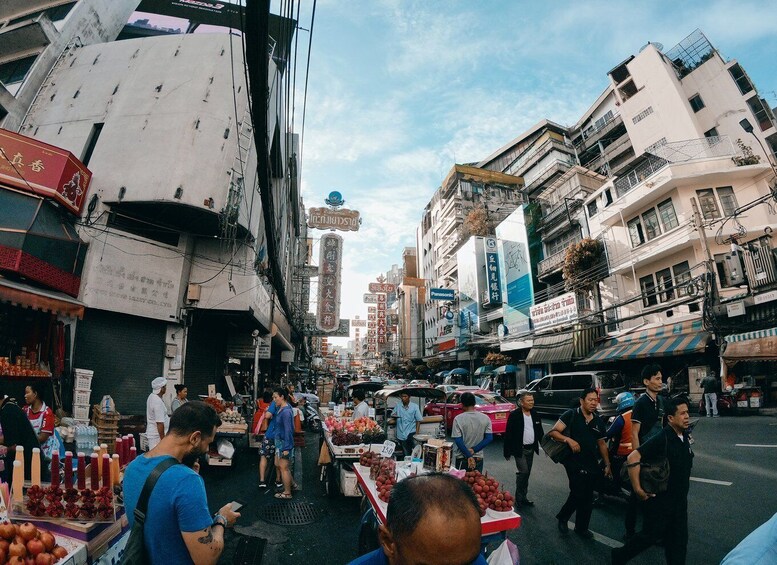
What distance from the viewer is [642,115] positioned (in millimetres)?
32344

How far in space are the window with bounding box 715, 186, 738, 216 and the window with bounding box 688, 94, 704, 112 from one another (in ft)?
58.0

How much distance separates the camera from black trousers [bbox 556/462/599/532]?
4.91 meters

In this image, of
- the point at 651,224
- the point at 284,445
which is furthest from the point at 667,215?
the point at 284,445

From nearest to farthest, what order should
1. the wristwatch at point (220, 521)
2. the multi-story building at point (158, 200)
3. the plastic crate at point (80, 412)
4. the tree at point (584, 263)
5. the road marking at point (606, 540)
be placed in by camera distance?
the wristwatch at point (220, 521), the road marking at point (606, 540), the plastic crate at point (80, 412), the multi-story building at point (158, 200), the tree at point (584, 263)

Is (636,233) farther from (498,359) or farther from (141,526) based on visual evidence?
(141,526)

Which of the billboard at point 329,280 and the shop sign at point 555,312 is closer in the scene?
the shop sign at point 555,312

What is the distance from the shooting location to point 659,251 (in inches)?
779

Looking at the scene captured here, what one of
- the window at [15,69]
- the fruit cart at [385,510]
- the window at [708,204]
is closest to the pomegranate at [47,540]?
the fruit cart at [385,510]

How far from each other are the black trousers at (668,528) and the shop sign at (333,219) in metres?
25.7

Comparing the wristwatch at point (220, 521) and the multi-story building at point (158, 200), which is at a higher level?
the multi-story building at point (158, 200)

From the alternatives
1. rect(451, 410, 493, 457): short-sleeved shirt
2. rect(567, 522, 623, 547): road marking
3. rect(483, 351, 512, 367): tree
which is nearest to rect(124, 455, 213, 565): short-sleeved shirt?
rect(451, 410, 493, 457): short-sleeved shirt

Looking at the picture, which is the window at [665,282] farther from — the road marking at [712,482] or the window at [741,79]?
the window at [741,79]

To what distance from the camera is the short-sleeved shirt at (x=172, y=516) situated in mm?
2074

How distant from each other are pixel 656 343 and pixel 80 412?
2344cm
